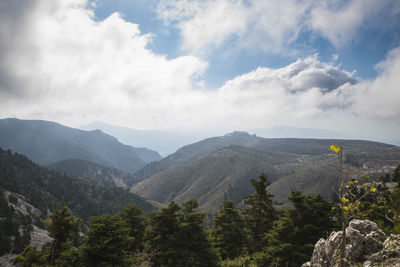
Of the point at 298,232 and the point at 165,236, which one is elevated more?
the point at 298,232

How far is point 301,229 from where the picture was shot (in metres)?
17.4

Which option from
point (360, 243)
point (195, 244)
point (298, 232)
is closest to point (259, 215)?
point (298, 232)

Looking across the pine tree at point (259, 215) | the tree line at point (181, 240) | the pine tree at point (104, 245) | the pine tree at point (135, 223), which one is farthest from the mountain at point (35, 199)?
the pine tree at point (104, 245)

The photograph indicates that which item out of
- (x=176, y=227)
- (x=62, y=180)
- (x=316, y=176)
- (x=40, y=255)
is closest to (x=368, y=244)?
(x=176, y=227)

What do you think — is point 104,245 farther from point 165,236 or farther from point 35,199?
point 35,199

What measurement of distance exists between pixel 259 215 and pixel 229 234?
174 inches

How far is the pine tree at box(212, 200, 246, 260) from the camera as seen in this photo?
80.9 feet

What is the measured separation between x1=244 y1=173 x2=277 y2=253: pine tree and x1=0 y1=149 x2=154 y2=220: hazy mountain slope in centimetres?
14151

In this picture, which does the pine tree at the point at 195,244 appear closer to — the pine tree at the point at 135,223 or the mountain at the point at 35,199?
the pine tree at the point at 135,223

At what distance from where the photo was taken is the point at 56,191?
164 meters

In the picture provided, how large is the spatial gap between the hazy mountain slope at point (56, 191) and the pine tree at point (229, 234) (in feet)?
455

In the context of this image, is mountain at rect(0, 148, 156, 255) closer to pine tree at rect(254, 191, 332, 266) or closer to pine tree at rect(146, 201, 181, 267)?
pine tree at rect(146, 201, 181, 267)

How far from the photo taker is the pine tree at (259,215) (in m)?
25.0

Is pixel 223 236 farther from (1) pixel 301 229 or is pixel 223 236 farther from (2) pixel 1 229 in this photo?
(2) pixel 1 229
